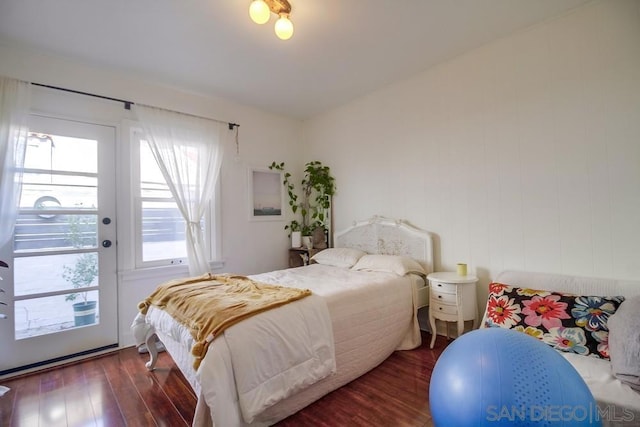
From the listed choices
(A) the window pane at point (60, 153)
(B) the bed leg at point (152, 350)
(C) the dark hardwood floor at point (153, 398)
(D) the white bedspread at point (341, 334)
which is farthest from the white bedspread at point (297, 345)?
(A) the window pane at point (60, 153)

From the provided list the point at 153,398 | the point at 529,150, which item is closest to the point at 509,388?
the point at 529,150

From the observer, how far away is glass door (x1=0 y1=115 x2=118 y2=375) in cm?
238

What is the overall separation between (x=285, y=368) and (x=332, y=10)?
238 cm

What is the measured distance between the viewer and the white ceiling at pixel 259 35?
1991 mm

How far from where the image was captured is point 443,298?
8.02ft

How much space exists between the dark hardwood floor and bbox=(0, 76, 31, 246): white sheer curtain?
1.19 metres

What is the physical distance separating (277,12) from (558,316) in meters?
2.72

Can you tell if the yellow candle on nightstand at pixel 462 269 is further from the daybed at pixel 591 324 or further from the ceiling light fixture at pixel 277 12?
the ceiling light fixture at pixel 277 12

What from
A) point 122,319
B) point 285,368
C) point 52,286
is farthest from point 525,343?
point 52,286

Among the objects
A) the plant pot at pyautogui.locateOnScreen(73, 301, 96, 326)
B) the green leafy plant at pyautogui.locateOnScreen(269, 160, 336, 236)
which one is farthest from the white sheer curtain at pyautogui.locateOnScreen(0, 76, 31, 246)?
the green leafy plant at pyautogui.locateOnScreen(269, 160, 336, 236)

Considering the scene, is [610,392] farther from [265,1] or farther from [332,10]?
[265,1]

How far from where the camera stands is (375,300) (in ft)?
7.41

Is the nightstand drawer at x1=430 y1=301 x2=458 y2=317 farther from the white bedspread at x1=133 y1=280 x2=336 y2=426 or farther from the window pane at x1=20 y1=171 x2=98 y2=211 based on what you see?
the window pane at x1=20 y1=171 x2=98 y2=211

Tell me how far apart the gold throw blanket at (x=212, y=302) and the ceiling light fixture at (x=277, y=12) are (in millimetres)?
1721
